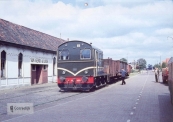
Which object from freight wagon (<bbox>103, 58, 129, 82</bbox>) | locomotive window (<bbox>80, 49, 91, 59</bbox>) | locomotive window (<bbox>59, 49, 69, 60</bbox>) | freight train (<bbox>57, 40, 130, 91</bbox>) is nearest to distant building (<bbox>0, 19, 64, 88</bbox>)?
locomotive window (<bbox>59, 49, 69, 60</bbox>)

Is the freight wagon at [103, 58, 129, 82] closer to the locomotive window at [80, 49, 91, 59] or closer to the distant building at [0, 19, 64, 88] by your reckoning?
the locomotive window at [80, 49, 91, 59]

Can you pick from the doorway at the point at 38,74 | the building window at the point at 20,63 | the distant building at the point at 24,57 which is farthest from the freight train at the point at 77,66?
the doorway at the point at 38,74

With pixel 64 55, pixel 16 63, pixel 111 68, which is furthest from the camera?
pixel 111 68

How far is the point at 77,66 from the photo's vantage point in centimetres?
1894

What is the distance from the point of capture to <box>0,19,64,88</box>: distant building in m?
23.4

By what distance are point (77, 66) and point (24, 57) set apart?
980 cm

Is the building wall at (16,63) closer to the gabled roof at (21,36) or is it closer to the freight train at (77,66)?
the gabled roof at (21,36)

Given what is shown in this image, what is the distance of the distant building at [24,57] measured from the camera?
23.4 meters

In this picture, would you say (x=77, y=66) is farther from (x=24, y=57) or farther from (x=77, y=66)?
(x=24, y=57)

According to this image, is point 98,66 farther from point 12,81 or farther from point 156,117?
point 156,117

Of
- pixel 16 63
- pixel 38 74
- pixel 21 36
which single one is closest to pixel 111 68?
pixel 38 74

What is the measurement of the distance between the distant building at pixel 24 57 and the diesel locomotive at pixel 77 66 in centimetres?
630

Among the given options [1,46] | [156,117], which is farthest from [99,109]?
[1,46]

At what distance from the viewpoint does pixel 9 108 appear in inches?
460
